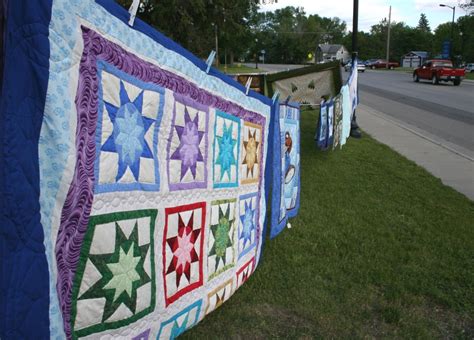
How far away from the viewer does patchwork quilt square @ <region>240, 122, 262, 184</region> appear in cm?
301

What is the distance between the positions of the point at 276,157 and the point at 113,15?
7.27 feet

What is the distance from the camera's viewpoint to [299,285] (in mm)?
3344

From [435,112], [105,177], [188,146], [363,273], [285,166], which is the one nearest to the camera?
[105,177]

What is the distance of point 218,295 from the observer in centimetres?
273

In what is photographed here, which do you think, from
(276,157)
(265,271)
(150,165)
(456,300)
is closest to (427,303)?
(456,300)

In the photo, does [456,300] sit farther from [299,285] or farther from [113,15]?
[113,15]

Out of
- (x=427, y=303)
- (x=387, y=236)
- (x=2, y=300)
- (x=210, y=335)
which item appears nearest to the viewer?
(x=2, y=300)

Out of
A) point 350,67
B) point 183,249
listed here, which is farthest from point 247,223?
point 350,67

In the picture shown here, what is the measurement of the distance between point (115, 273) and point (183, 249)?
54cm

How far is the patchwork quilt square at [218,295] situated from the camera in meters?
2.63

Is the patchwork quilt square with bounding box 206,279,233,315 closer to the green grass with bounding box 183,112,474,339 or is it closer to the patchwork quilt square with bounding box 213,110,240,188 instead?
the green grass with bounding box 183,112,474,339

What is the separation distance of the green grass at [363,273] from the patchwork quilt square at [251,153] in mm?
852

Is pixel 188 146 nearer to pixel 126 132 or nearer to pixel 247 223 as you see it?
pixel 126 132

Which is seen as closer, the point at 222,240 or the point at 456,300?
the point at 222,240
